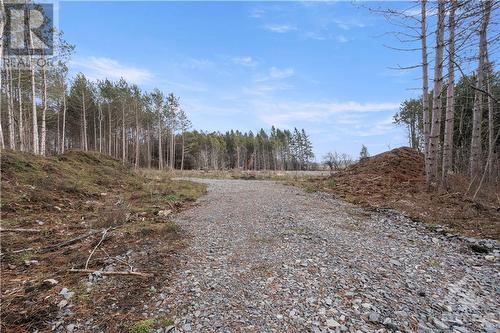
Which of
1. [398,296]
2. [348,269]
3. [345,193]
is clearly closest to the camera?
[398,296]

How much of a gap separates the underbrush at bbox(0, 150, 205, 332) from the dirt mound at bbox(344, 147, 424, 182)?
28.2 feet

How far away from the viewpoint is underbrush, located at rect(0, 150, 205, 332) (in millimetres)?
2766

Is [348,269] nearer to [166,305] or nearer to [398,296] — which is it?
[398,296]

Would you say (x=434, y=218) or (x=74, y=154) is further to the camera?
(x=74, y=154)

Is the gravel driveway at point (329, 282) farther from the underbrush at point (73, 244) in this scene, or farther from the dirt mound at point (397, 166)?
the dirt mound at point (397, 166)

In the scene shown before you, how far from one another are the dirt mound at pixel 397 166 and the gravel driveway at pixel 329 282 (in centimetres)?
613

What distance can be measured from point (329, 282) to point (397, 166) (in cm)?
1086

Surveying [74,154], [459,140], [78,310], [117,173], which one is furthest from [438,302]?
[459,140]

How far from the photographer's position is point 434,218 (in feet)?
20.4

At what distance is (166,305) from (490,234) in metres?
5.95

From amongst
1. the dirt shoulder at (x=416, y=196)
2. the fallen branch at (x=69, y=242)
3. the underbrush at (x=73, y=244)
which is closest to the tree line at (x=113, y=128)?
the underbrush at (x=73, y=244)

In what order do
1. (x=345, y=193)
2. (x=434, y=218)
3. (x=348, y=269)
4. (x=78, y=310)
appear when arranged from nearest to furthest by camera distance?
Result: (x=78, y=310) < (x=348, y=269) < (x=434, y=218) < (x=345, y=193)

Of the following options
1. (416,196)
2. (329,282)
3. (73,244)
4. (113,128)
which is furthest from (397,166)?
(113,128)

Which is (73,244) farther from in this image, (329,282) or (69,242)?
(329,282)
